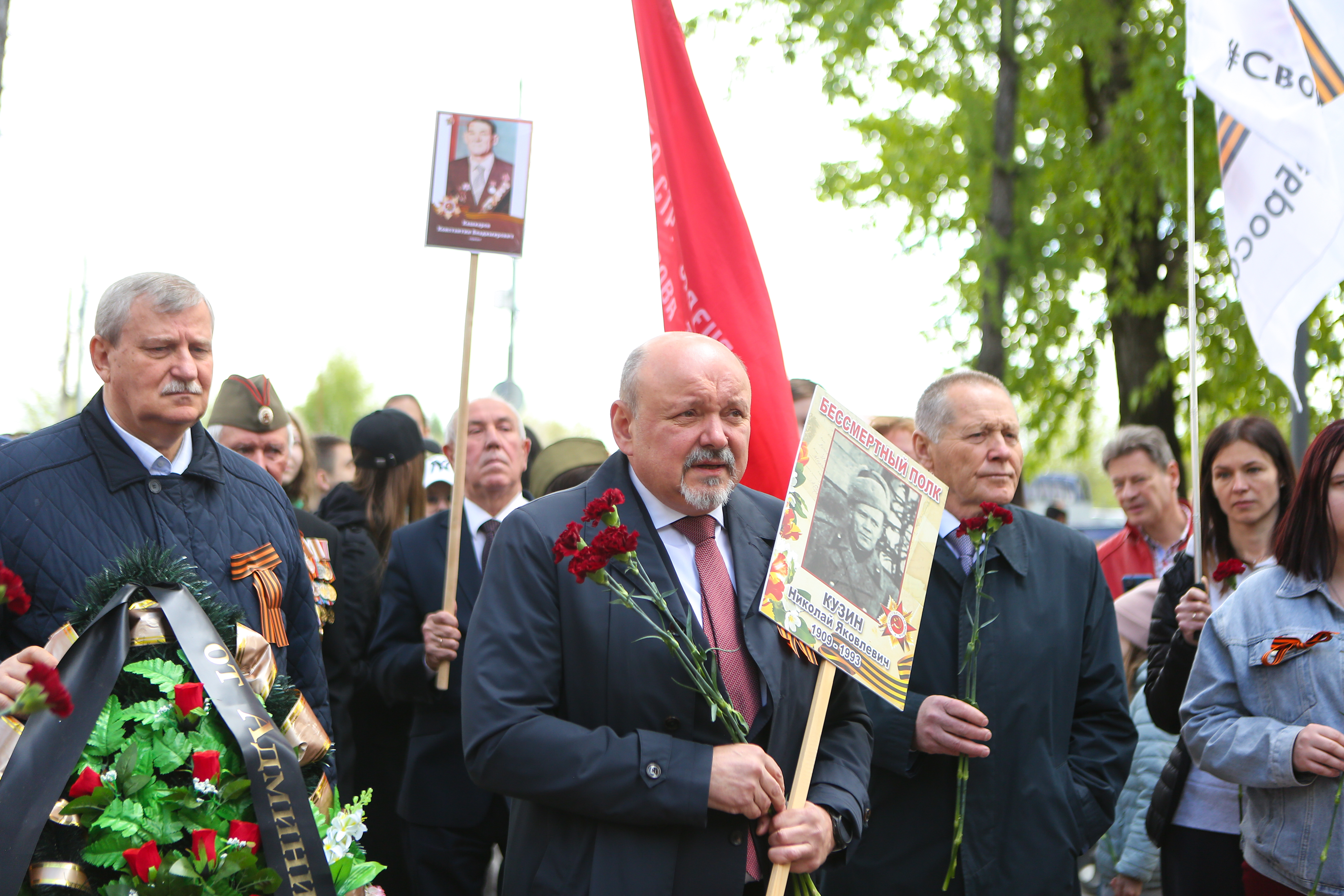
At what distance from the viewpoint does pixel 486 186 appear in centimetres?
475

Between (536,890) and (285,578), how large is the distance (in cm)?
126

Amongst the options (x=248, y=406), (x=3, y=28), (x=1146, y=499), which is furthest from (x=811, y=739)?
(x=3, y=28)

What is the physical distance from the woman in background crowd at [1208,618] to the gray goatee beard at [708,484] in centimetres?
171

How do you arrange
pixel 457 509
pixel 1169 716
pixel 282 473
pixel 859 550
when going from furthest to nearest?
pixel 282 473 → pixel 457 509 → pixel 1169 716 → pixel 859 550

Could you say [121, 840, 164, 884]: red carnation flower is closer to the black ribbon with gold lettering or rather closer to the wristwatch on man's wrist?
the black ribbon with gold lettering

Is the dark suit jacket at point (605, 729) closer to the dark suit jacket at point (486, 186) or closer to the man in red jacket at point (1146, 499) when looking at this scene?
the dark suit jacket at point (486, 186)

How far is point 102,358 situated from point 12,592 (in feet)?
3.98

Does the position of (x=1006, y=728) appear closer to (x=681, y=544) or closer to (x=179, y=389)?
(x=681, y=544)

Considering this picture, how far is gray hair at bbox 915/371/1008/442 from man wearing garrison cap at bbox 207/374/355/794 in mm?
2194

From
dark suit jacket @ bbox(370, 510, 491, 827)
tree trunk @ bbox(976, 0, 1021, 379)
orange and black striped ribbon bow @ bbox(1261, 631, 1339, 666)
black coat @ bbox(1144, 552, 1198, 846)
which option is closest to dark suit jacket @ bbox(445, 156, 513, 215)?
dark suit jacket @ bbox(370, 510, 491, 827)

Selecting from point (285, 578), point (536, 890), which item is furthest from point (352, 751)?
point (536, 890)

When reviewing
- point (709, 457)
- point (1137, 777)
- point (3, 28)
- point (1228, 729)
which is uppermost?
point (3, 28)

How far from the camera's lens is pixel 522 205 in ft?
15.7

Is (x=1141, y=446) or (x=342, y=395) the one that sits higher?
(x=1141, y=446)
